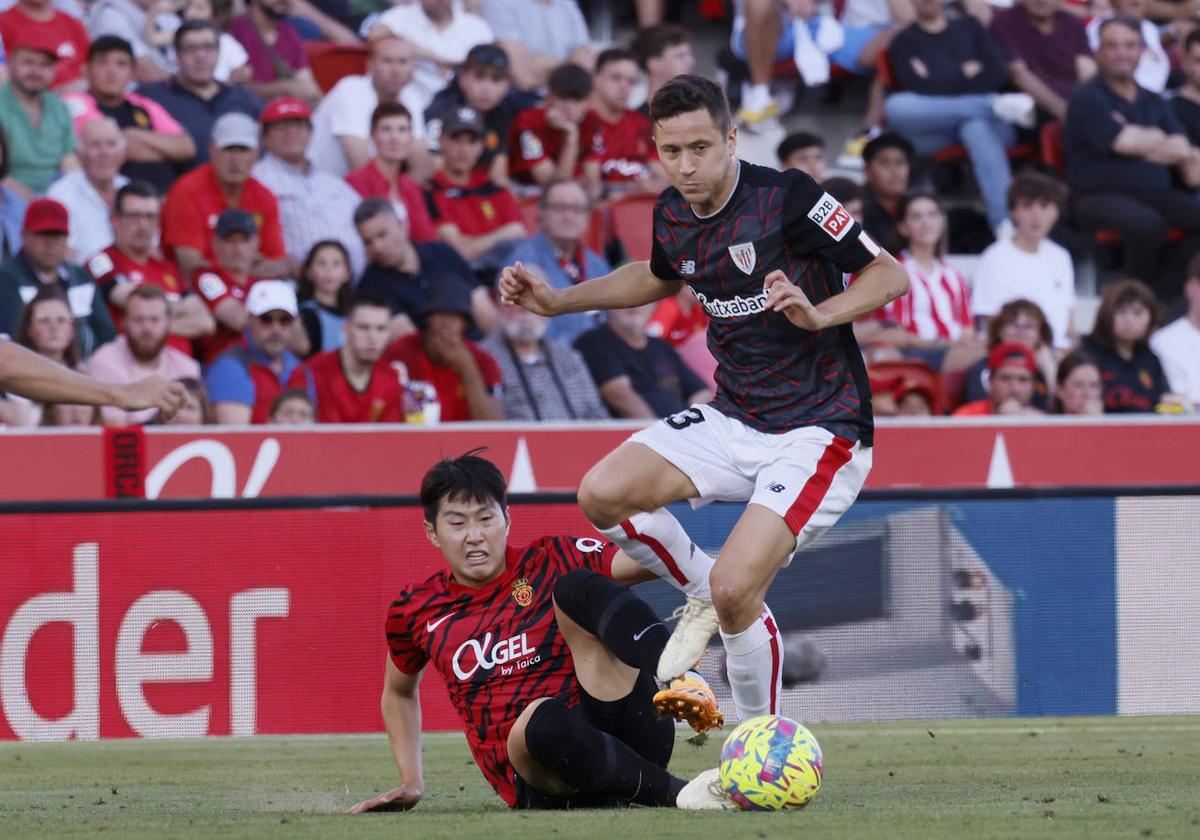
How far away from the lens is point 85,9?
12.8 meters

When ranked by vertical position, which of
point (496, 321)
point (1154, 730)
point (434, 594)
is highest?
point (496, 321)

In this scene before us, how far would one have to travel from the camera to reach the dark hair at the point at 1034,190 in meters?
12.7

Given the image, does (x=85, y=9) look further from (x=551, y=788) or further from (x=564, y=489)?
(x=551, y=788)

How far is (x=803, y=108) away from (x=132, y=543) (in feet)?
26.0

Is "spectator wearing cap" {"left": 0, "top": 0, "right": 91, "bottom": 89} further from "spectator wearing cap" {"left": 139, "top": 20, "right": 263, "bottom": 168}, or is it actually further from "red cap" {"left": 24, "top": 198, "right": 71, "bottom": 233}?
"red cap" {"left": 24, "top": 198, "right": 71, "bottom": 233}

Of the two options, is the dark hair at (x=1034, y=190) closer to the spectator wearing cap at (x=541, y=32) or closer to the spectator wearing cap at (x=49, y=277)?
the spectator wearing cap at (x=541, y=32)

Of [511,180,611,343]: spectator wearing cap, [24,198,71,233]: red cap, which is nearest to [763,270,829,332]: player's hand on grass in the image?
[24,198,71,233]: red cap

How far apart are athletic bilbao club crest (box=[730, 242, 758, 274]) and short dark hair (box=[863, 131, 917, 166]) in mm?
7271

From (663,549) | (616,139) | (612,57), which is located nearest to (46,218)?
(616,139)

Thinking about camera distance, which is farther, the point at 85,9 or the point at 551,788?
the point at 85,9

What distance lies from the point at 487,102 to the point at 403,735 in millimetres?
7717

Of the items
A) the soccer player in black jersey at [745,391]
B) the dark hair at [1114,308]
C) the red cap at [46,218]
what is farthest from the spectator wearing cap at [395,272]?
the soccer player in black jersey at [745,391]

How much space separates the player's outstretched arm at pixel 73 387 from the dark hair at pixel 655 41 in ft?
27.7

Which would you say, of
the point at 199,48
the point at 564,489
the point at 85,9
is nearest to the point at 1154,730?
the point at 564,489
